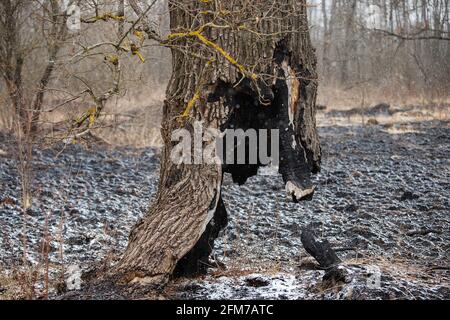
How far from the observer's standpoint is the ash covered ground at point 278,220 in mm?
4137

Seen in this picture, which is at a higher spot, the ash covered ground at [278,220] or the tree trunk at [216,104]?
the tree trunk at [216,104]

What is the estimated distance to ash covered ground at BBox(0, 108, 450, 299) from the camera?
13.6 ft

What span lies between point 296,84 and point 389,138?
8404 mm

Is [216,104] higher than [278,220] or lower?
Answer: higher

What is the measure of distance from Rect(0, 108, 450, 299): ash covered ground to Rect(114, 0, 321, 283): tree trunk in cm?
29

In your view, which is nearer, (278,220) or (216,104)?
(216,104)

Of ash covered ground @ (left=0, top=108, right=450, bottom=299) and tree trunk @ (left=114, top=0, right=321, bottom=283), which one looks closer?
ash covered ground @ (left=0, top=108, right=450, bottom=299)

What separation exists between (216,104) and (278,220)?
105 inches

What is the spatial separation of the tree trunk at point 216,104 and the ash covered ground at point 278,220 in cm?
29

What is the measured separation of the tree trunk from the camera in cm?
424

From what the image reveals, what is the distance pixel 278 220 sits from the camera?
6.76m

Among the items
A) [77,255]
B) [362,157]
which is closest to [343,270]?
[77,255]

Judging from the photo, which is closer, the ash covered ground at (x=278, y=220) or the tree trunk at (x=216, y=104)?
the ash covered ground at (x=278, y=220)

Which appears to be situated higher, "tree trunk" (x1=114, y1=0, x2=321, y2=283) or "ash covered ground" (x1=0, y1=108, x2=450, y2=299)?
"tree trunk" (x1=114, y1=0, x2=321, y2=283)
